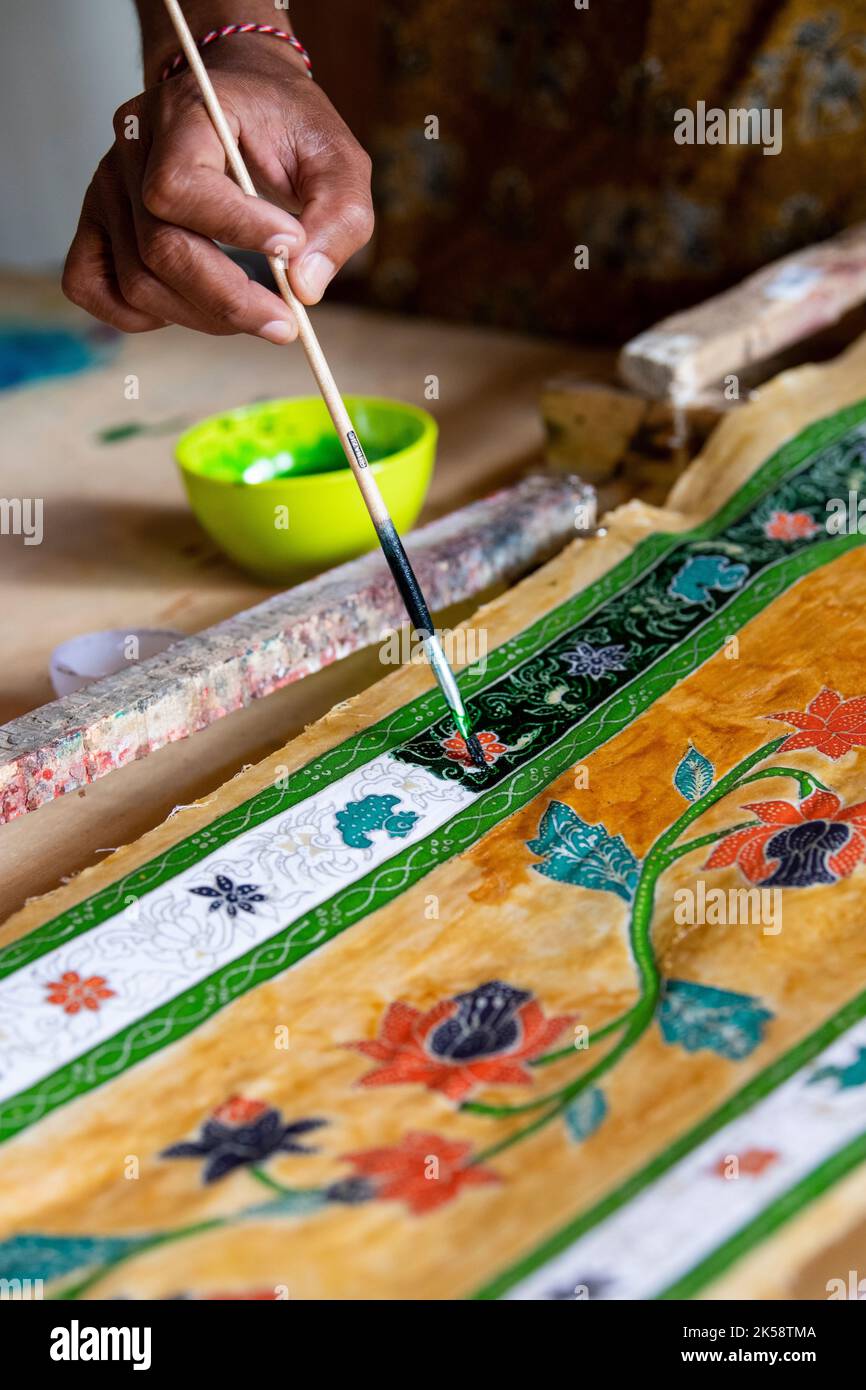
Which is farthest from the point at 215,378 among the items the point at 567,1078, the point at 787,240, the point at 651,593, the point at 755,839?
the point at 567,1078

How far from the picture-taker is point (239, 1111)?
0.94 m

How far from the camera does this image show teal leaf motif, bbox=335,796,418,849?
120 cm

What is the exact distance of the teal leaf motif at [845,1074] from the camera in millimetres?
881

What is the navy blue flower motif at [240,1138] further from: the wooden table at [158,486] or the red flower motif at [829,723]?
the red flower motif at [829,723]

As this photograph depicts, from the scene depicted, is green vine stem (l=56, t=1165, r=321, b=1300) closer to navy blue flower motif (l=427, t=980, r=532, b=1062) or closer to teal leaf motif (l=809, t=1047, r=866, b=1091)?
navy blue flower motif (l=427, t=980, r=532, b=1062)

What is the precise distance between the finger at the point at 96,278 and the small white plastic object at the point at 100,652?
0.35m

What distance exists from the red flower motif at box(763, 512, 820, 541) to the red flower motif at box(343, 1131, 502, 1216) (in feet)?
3.28

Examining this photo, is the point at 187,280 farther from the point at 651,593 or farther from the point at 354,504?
the point at 651,593

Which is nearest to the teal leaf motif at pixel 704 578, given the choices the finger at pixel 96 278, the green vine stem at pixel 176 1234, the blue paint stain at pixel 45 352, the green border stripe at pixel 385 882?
the green border stripe at pixel 385 882

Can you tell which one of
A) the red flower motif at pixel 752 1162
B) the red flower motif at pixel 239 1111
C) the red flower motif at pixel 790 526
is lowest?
the red flower motif at pixel 752 1162

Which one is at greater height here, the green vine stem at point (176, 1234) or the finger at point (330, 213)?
the finger at point (330, 213)

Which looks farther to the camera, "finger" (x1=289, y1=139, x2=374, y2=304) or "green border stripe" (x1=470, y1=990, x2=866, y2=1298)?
"finger" (x1=289, y1=139, x2=374, y2=304)

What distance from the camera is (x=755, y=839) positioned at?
44.9 inches

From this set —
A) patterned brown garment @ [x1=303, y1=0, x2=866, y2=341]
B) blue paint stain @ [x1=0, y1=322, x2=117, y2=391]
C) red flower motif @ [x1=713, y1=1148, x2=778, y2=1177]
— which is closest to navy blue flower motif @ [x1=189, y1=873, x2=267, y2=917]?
red flower motif @ [x1=713, y1=1148, x2=778, y2=1177]
